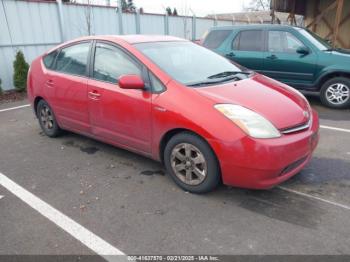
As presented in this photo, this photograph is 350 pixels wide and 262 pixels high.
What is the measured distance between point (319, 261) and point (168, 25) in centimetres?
1478

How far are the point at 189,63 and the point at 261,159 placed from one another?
161 cm

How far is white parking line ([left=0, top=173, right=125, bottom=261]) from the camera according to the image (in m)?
2.69

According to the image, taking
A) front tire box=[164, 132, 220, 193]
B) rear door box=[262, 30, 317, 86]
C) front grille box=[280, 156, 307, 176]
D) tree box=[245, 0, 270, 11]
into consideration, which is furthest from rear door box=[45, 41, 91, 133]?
tree box=[245, 0, 270, 11]

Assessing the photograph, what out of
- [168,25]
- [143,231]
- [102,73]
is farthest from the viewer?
[168,25]

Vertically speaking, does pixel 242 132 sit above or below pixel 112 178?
above

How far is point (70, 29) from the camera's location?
36.6 ft

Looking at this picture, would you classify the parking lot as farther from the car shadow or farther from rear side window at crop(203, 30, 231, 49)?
rear side window at crop(203, 30, 231, 49)

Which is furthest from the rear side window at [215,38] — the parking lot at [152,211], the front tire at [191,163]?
the front tire at [191,163]

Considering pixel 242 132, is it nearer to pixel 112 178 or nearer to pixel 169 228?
pixel 169 228

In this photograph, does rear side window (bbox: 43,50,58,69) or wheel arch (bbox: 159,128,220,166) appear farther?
rear side window (bbox: 43,50,58,69)

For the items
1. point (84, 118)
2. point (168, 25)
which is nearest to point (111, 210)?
point (84, 118)

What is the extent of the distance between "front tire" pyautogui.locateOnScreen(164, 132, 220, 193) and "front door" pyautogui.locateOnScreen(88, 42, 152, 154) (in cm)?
37

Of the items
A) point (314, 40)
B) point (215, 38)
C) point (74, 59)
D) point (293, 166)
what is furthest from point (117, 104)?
point (314, 40)

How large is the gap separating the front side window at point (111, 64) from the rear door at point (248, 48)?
4451mm
